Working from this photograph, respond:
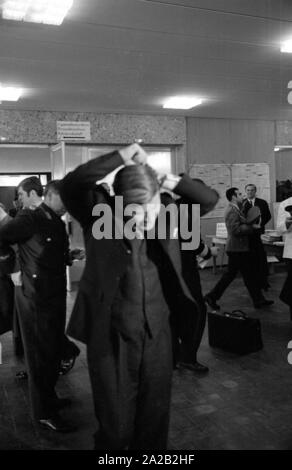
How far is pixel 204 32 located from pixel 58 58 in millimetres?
1645

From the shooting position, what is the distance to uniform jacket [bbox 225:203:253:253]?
18.5ft

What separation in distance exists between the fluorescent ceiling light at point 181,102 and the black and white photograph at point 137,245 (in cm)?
7

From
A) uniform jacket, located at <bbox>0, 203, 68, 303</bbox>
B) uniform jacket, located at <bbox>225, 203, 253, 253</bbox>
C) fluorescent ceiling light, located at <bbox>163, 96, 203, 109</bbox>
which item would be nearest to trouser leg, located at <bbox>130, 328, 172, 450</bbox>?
uniform jacket, located at <bbox>0, 203, 68, 303</bbox>

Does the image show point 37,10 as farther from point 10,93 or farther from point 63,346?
point 10,93

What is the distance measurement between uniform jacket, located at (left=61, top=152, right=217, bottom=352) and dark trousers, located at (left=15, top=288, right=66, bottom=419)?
0.87 m

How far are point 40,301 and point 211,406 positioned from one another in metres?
1.39

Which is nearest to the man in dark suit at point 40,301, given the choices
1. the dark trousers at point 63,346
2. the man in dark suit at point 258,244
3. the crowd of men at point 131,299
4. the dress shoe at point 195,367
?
the dark trousers at point 63,346

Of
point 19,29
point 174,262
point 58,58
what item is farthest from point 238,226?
point 174,262

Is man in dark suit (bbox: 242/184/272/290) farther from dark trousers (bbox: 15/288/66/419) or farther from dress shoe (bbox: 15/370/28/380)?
dark trousers (bbox: 15/288/66/419)

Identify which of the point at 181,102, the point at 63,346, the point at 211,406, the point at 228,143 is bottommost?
the point at 211,406

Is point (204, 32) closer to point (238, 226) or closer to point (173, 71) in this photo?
point (173, 71)

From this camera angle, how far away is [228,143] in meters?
9.20

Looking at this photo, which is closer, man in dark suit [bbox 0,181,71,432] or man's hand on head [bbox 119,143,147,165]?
man's hand on head [bbox 119,143,147,165]

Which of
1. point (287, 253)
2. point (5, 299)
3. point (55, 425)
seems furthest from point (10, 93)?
point (55, 425)
